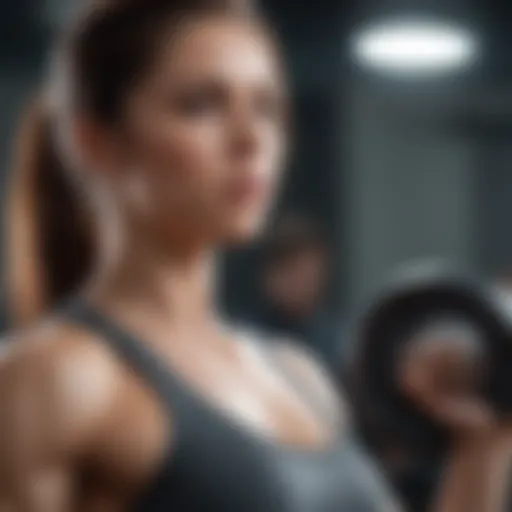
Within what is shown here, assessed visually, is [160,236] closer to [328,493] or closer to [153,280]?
[153,280]

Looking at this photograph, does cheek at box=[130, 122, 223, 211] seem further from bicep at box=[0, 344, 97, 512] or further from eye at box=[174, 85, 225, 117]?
bicep at box=[0, 344, 97, 512]

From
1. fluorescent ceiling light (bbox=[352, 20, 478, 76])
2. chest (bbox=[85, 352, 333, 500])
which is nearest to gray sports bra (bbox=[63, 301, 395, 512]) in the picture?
chest (bbox=[85, 352, 333, 500])

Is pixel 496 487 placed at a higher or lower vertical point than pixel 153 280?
lower

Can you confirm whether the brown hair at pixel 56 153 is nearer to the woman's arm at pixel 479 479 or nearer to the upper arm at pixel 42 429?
the upper arm at pixel 42 429

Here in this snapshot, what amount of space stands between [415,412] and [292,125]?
212mm

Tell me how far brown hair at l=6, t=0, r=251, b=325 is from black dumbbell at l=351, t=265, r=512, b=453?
200 mm

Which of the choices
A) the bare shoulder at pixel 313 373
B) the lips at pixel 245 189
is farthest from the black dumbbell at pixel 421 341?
the lips at pixel 245 189

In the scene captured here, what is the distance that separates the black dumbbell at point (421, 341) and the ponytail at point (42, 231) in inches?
7.8

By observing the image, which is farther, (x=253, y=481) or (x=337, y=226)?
(x=337, y=226)

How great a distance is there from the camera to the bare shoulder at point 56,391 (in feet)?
1.96

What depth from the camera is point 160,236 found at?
661 mm

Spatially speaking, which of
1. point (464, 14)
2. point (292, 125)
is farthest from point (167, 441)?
point (464, 14)

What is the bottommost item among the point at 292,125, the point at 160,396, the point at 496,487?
the point at 496,487

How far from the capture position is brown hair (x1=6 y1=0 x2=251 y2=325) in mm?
656
